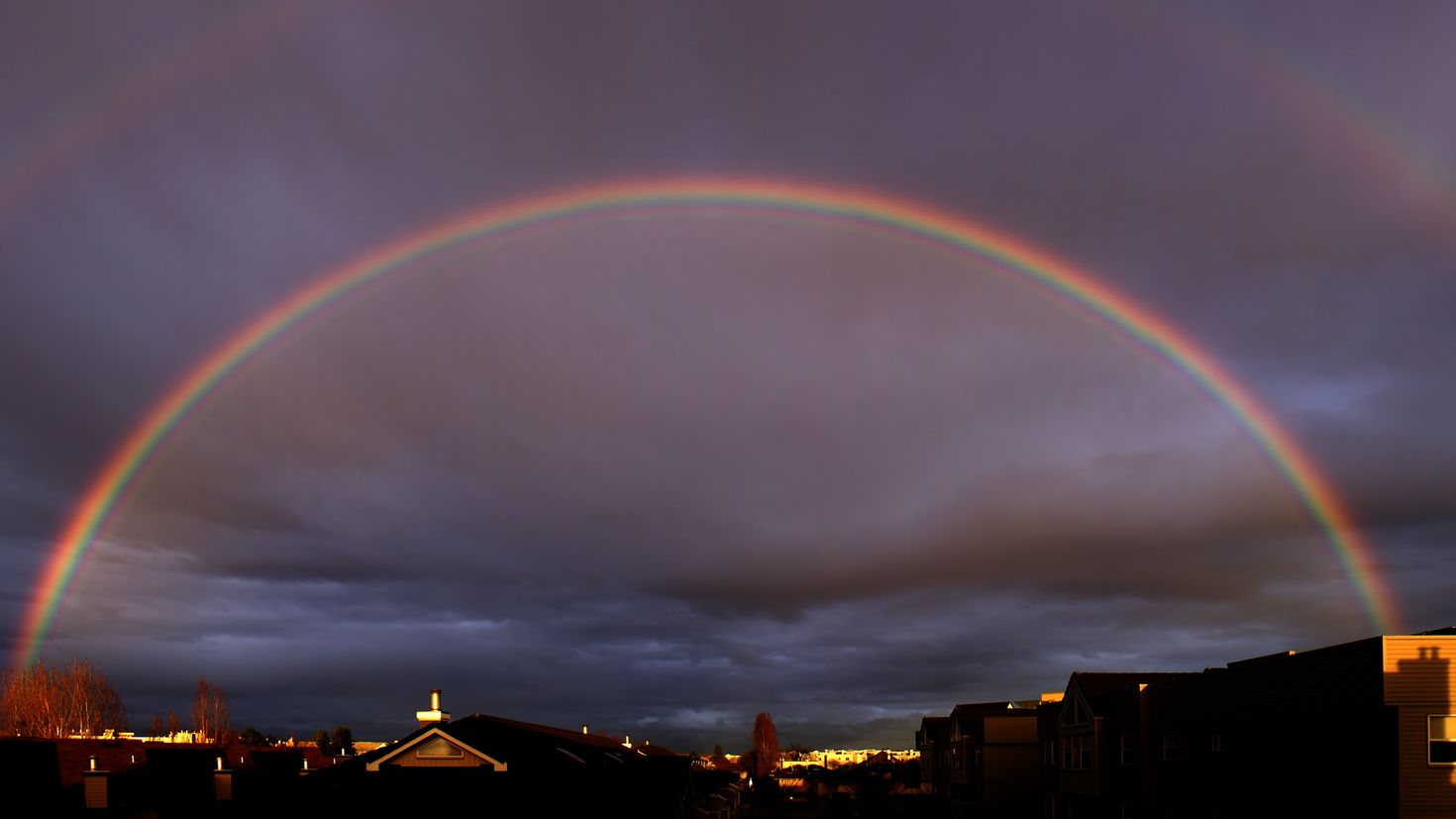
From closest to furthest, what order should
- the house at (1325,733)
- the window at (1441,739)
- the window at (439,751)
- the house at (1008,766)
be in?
the window at (1441,739)
the house at (1325,733)
the window at (439,751)
the house at (1008,766)

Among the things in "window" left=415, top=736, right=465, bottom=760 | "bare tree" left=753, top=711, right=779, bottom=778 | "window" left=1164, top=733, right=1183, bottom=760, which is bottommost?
"bare tree" left=753, top=711, right=779, bottom=778

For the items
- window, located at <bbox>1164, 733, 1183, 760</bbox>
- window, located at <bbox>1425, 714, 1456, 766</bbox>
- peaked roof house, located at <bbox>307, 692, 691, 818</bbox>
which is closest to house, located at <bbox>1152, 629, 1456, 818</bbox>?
window, located at <bbox>1425, 714, 1456, 766</bbox>

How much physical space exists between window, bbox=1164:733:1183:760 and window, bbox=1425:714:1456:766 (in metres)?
14.4

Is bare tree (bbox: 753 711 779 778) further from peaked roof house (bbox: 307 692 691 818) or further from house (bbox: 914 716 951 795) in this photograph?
peaked roof house (bbox: 307 692 691 818)

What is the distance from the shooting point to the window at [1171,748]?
45531 millimetres

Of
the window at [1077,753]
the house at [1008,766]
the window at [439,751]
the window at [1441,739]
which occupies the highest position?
the window at [1441,739]

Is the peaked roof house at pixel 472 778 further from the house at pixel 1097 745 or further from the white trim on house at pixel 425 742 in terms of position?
the house at pixel 1097 745

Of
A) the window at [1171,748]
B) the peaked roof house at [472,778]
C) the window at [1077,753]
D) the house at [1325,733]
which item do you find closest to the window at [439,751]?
the peaked roof house at [472,778]

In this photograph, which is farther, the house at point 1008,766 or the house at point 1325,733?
the house at point 1008,766

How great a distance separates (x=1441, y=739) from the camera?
31.4 meters

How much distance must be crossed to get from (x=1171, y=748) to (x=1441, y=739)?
15615 millimetres

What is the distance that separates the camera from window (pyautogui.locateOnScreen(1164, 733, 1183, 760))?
149 feet

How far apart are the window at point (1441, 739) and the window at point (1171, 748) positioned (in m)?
14.4

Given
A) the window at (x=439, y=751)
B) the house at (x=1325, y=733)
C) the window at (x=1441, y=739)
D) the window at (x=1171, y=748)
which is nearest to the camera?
the window at (x=1441, y=739)
